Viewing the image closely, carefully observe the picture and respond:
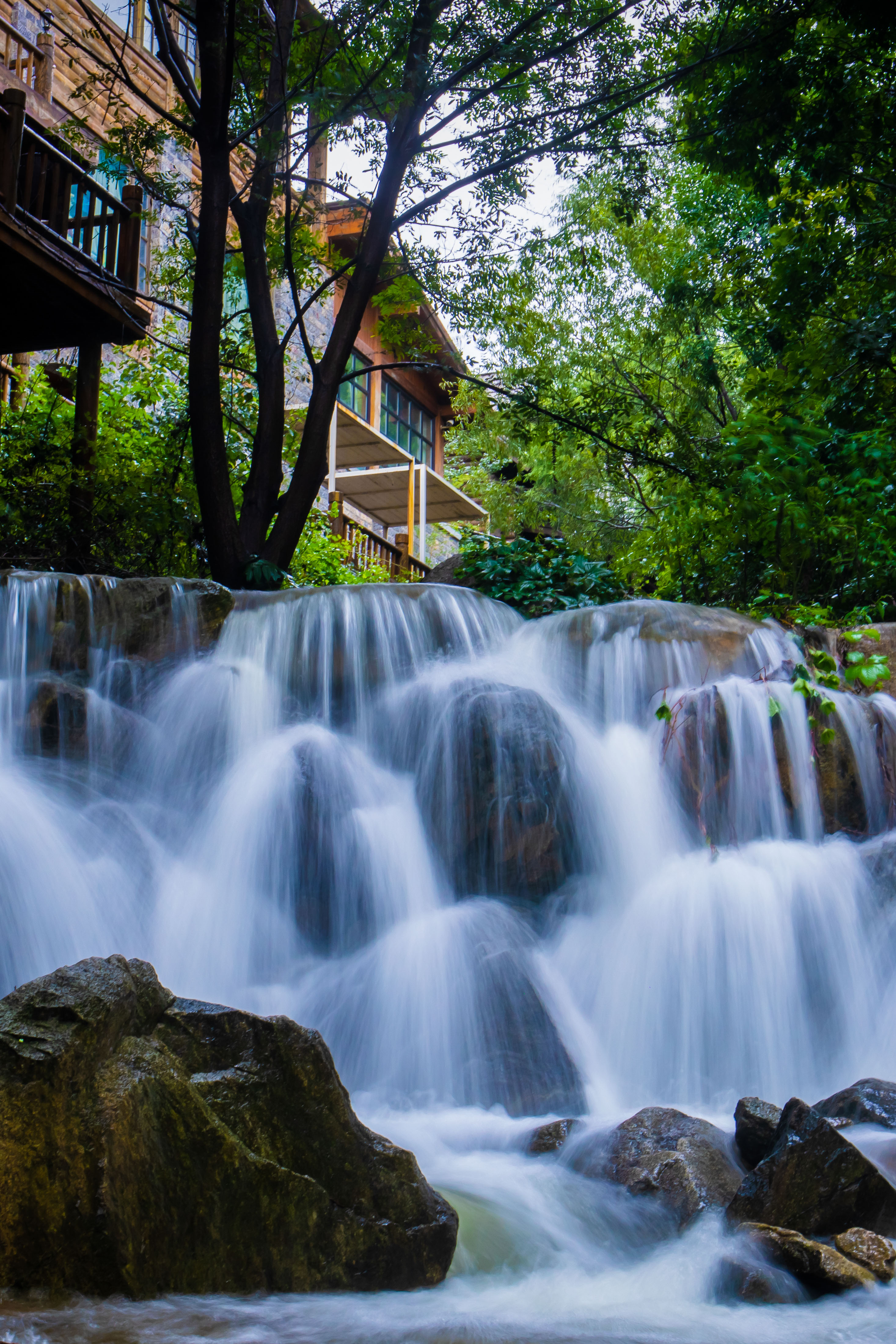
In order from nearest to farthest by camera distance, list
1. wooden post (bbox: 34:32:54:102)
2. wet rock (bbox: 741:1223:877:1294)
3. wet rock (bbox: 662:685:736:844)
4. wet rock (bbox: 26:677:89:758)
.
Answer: wet rock (bbox: 741:1223:877:1294), wet rock (bbox: 26:677:89:758), wet rock (bbox: 662:685:736:844), wooden post (bbox: 34:32:54:102)

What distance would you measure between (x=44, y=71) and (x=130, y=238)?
14.7 feet

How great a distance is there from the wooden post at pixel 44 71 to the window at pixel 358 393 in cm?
786

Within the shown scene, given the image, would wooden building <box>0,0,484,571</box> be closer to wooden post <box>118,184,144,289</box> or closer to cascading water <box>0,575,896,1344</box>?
wooden post <box>118,184,144,289</box>

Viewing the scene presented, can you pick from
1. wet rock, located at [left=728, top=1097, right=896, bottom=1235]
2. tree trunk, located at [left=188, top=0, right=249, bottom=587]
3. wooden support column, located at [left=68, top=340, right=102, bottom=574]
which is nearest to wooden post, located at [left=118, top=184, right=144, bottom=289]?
wooden support column, located at [left=68, top=340, right=102, bottom=574]

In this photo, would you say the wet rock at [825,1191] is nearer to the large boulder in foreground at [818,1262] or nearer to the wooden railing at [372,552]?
the large boulder in foreground at [818,1262]

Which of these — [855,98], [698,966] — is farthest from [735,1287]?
[855,98]

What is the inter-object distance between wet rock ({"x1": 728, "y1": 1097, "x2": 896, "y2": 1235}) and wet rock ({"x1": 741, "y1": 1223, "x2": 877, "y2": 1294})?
0.10 m

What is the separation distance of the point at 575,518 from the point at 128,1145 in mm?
18184

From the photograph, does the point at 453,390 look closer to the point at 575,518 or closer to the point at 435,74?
the point at 575,518

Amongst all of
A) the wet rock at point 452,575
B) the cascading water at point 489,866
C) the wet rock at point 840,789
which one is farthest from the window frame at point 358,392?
the wet rock at point 840,789

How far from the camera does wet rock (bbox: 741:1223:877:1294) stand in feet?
8.66

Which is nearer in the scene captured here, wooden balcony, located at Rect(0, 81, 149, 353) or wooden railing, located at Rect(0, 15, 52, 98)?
wooden balcony, located at Rect(0, 81, 149, 353)

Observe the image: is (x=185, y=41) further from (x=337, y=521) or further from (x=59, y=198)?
(x=59, y=198)

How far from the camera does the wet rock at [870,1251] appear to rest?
268cm
